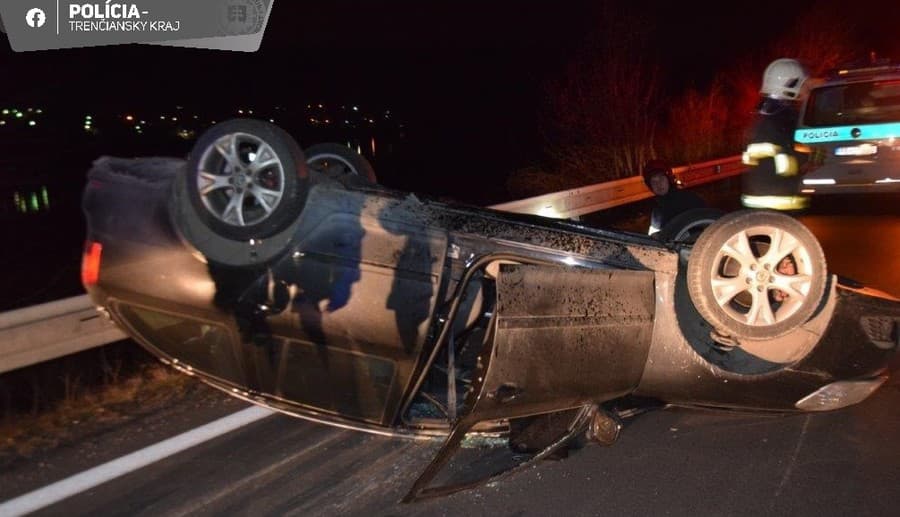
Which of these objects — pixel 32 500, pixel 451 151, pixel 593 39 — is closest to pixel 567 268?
pixel 32 500

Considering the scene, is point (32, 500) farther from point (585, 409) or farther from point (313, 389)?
point (585, 409)

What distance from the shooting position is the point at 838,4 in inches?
1214

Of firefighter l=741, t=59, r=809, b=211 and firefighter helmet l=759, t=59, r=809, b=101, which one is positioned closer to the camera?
firefighter l=741, t=59, r=809, b=211

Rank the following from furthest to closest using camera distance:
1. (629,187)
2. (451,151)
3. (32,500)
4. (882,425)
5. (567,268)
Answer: (451,151)
(629,187)
(882,425)
(32,500)
(567,268)

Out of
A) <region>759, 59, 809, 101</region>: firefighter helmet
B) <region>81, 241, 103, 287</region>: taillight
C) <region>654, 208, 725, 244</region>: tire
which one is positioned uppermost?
<region>759, 59, 809, 101</region>: firefighter helmet

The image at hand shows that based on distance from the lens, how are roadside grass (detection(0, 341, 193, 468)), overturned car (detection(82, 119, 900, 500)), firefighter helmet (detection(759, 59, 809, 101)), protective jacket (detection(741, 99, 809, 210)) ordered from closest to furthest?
overturned car (detection(82, 119, 900, 500))
roadside grass (detection(0, 341, 193, 468))
protective jacket (detection(741, 99, 809, 210))
firefighter helmet (detection(759, 59, 809, 101))

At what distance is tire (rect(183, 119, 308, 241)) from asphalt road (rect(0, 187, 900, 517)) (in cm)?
121

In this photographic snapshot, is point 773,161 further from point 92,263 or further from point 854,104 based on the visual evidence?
point 92,263

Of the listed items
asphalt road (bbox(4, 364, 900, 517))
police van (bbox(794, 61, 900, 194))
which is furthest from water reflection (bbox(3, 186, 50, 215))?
asphalt road (bbox(4, 364, 900, 517))

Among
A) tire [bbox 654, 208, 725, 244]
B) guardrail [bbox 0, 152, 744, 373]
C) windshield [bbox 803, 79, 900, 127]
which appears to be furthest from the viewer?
windshield [bbox 803, 79, 900, 127]

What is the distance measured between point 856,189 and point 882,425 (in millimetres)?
6504

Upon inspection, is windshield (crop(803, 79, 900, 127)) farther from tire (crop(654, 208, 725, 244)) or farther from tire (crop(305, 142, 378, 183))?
tire (crop(305, 142, 378, 183))

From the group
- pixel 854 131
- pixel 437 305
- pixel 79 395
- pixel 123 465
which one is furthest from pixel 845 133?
pixel 123 465

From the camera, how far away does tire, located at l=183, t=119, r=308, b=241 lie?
3574mm
